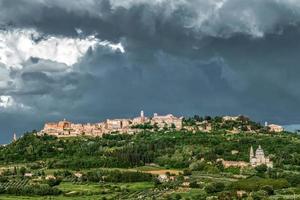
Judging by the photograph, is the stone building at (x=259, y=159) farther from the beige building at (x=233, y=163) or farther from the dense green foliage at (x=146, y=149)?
the dense green foliage at (x=146, y=149)

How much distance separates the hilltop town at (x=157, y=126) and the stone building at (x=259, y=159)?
125 feet

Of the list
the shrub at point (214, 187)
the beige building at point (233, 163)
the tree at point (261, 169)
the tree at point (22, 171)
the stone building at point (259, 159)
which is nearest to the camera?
the shrub at point (214, 187)

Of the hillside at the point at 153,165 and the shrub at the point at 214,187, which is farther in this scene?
the hillside at the point at 153,165

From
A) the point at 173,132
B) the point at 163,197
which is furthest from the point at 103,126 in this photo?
the point at 163,197

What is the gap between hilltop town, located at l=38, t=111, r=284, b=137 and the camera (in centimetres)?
17162

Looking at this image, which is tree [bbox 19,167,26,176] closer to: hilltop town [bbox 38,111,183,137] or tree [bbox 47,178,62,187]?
tree [bbox 47,178,62,187]

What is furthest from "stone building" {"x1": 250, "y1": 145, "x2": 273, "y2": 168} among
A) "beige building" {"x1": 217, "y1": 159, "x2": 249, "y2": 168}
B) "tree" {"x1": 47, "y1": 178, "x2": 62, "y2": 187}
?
"tree" {"x1": 47, "y1": 178, "x2": 62, "y2": 187}

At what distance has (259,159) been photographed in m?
122

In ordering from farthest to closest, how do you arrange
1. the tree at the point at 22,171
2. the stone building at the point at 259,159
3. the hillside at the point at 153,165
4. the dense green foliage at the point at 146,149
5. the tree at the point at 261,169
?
the dense green foliage at the point at 146,149
the stone building at the point at 259,159
the tree at the point at 22,171
the tree at the point at 261,169
the hillside at the point at 153,165

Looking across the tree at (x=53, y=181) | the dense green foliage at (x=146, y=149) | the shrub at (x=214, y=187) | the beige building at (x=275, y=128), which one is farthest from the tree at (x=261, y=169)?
the beige building at (x=275, y=128)

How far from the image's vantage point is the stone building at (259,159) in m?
120

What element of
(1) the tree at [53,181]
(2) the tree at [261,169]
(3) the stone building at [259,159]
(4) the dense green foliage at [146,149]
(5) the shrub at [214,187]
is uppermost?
(4) the dense green foliage at [146,149]

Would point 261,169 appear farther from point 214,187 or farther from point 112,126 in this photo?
point 112,126

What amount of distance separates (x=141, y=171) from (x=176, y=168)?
323 inches
